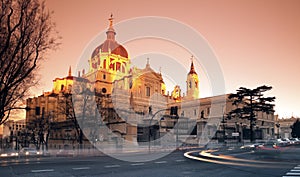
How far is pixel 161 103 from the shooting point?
93938mm

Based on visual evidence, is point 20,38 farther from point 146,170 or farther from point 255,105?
point 255,105

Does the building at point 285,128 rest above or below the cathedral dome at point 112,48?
A: below

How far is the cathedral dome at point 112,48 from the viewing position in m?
98.5

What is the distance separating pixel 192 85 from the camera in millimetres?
118125

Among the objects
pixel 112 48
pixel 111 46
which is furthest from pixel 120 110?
pixel 111 46

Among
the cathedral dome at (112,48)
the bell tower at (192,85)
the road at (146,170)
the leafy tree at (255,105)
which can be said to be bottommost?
the road at (146,170)

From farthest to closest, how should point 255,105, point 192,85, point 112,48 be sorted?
point 192,85 → point 112,48 → point 255,105

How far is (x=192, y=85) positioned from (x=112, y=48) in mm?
36677

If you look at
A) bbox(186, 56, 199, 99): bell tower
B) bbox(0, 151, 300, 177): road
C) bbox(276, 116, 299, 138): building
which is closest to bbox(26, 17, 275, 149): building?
bbox(186, 56, 199, 99): bell tower

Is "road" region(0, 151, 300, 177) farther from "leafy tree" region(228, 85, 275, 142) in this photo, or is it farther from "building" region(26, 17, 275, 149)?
"leafy tree" region(228, 85, 275, 142)

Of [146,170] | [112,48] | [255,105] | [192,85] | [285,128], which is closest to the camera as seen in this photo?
[146,170]

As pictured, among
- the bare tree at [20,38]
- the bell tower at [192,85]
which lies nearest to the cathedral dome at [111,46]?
the bell tower at [192,85]

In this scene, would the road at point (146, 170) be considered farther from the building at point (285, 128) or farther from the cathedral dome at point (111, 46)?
the building at point (285, 128)

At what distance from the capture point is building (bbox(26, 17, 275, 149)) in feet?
162
